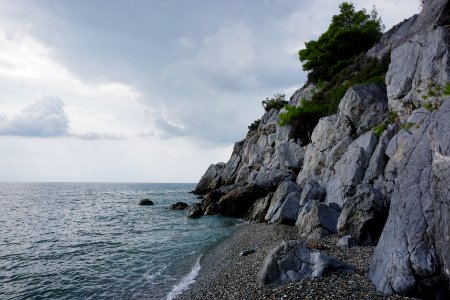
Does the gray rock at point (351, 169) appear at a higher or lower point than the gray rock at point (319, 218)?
higher

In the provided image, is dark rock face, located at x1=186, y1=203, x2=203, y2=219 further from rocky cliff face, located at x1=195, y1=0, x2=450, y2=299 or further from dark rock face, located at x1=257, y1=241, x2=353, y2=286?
dark rock face, located at x1=257, y1=241, x2=353, y2=286

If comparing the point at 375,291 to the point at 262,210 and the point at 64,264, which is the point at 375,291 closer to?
the point at 64,264

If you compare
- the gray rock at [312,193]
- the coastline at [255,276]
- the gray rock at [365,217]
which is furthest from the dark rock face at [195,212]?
the gray rock at [365,217]

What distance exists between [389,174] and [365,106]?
531 inches

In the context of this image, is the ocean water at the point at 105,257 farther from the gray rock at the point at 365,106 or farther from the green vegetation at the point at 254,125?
the green vegetation at the point at 254,125

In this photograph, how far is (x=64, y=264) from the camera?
79.7ft

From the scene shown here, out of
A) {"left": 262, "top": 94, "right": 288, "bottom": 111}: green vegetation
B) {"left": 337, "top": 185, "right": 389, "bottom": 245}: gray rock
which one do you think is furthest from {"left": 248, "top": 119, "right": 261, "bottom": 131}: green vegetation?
{"left": 337, "top": 185, "right": 389, "bottom": 245}: gray rock

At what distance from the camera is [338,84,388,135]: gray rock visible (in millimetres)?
32438

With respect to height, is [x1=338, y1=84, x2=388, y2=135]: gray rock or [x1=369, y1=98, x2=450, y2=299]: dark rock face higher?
[x1=338, y1=84, x2=388, y2=135]: gray rock

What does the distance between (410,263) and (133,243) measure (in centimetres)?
2620

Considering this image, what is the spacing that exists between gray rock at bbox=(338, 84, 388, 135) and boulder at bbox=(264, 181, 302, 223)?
383 inches

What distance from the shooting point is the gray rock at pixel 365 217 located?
64.4 ft

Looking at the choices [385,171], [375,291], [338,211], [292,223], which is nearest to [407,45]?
[385,171]

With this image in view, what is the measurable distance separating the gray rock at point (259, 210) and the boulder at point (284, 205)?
173 centimetres
